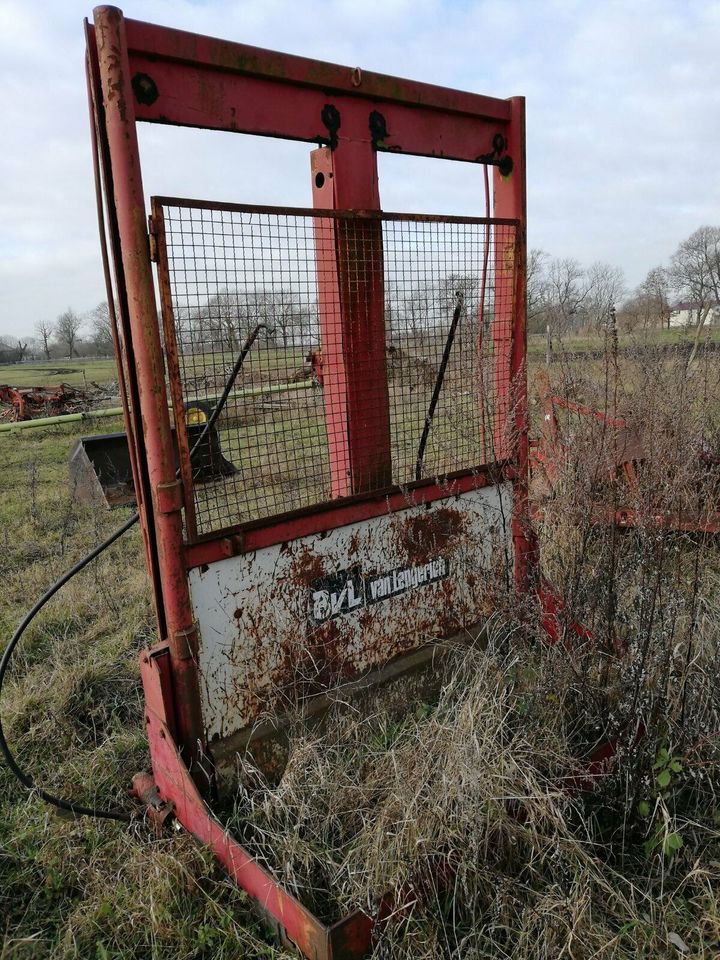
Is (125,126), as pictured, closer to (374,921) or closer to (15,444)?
(374,921)

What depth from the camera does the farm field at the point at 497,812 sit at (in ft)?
7.05

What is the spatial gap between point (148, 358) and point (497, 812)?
1.90 m

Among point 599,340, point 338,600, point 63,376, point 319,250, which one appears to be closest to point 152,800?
point 338,600

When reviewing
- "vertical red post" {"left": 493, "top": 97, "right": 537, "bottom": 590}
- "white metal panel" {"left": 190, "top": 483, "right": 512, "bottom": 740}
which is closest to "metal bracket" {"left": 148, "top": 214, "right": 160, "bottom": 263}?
"white metal panel" {"left": 190, "top": 483, "right": 512, "bottom": 740}

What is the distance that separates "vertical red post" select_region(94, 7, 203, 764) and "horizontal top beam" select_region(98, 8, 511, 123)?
0.48ft

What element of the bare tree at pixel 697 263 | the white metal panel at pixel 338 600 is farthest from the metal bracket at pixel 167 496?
the bare tree at pixel 697 263

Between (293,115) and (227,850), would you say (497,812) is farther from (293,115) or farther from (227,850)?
(293,115)

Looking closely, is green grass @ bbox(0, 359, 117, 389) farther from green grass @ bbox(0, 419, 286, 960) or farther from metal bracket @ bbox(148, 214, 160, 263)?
metal bracket @ bbox(148, 214, 160, 263)

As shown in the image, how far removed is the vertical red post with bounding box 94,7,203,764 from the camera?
6.71 feet

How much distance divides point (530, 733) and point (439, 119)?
2.64m

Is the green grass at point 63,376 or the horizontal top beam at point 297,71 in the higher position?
the horizontal top beam at point 297,71

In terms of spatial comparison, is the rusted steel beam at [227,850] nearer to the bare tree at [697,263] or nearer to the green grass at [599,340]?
the green grass at [599,340]

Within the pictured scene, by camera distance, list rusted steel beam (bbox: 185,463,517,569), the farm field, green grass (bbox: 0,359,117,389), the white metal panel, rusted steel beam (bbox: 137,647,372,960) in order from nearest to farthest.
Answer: rusted steel beam (bbox: 137,647,372,960), the farm field, rusted steel beam (bbox: 185,463,517,569), the white metal panel, green grass (bbox: 0,359,117,389)

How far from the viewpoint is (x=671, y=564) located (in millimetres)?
2945
